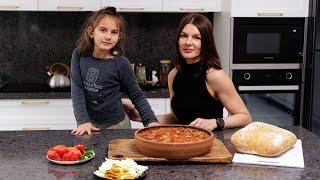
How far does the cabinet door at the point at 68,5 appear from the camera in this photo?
3386 millimetres

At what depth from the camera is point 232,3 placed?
326 centimetres

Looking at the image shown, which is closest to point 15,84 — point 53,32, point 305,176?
point 53,32

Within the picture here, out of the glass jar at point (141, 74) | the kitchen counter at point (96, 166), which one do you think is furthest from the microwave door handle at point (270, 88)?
the kitchen counter at point (96, 166)

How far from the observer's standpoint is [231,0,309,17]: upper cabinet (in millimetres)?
3287

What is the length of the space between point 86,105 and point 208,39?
0.68 meters

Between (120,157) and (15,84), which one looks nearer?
(120,157)

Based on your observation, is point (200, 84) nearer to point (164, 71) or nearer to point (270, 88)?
point (270, 88)

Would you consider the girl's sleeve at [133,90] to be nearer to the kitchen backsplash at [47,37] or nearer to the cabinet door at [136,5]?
the cabinet door at [136,5]

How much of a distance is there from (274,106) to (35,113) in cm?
173

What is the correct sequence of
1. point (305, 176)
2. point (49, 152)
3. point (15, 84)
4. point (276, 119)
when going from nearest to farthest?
point (305, 176) → point (49, 152) → point (276, 119) → point (15, 84)

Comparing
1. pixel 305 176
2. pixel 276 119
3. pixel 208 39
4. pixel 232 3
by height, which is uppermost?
pixel 232 3

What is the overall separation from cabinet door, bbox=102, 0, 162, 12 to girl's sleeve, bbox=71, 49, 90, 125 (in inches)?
47.8

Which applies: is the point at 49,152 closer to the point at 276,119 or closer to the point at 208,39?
the point at 208,39

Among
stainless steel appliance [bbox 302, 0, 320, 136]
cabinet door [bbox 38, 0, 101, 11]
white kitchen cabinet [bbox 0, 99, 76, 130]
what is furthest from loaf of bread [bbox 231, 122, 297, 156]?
cabinet door [bbox 38, 0, 101, 11]
